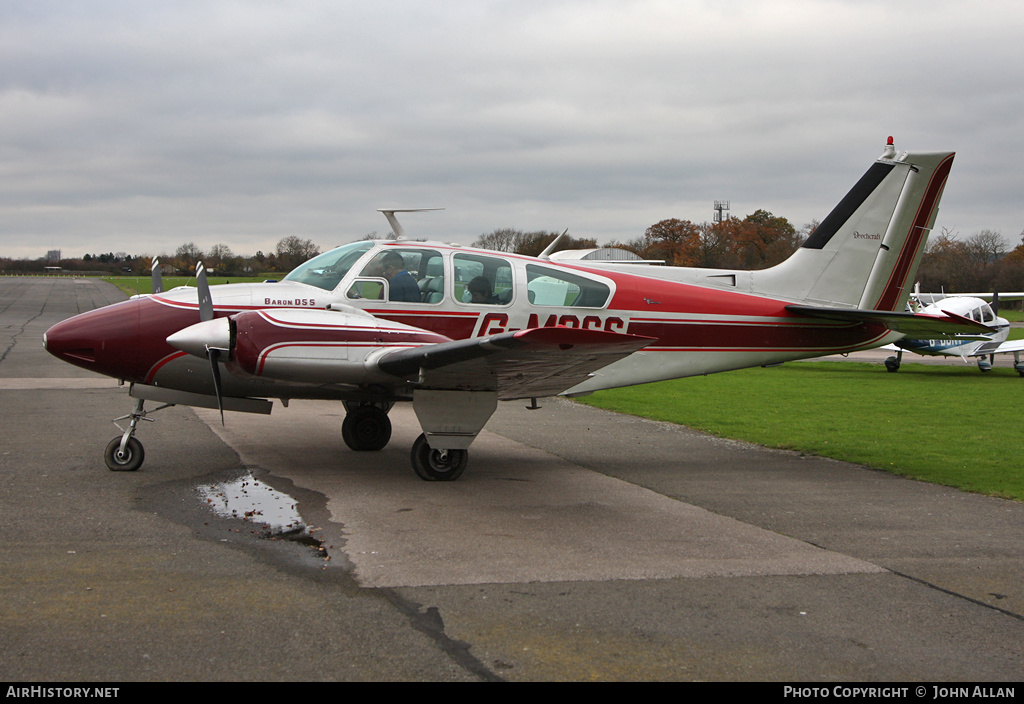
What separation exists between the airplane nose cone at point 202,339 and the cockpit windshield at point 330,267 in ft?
4.76

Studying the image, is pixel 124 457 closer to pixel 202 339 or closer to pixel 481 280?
pixel 202 339

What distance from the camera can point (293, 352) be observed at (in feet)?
25.9

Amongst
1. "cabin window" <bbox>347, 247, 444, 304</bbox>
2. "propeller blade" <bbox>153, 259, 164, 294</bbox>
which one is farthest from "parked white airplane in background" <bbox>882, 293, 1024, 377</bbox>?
"propeller blade" <bbox>153, 259, 164, 294</bbox>

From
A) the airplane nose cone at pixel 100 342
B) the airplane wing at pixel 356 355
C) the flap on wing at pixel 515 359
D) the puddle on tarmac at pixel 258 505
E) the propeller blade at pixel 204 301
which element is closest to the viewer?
the puddle on tarmac at pixel 258 505

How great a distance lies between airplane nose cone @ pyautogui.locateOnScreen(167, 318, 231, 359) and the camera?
7.82 meters

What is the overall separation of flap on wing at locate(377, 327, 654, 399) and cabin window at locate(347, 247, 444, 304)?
1242 millimetres

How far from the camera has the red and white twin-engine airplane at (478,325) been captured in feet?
Result: 25.9

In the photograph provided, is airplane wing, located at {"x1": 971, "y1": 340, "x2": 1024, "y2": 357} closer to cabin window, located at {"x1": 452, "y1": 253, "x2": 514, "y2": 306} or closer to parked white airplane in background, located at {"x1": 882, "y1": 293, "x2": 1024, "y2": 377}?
parked white airplane in background, located at {"x1": 882, "y1": 293, "x2": 1024, "y2": 377}

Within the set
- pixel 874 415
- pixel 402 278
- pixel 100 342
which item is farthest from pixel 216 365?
pixel 874 415

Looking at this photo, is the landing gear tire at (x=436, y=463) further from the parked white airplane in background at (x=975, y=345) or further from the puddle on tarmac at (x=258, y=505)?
the parked white airplane in background at (x=975, y=345)

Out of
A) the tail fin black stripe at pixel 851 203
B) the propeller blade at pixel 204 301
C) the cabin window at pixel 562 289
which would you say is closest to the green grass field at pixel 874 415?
the tail fin black stripe at pixel 851 203

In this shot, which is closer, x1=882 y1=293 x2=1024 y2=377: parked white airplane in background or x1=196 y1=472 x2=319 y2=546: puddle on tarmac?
x1=196 y1=472 x2=319 y2=546: puddle on tarmac

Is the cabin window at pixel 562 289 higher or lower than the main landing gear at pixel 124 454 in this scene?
higher
